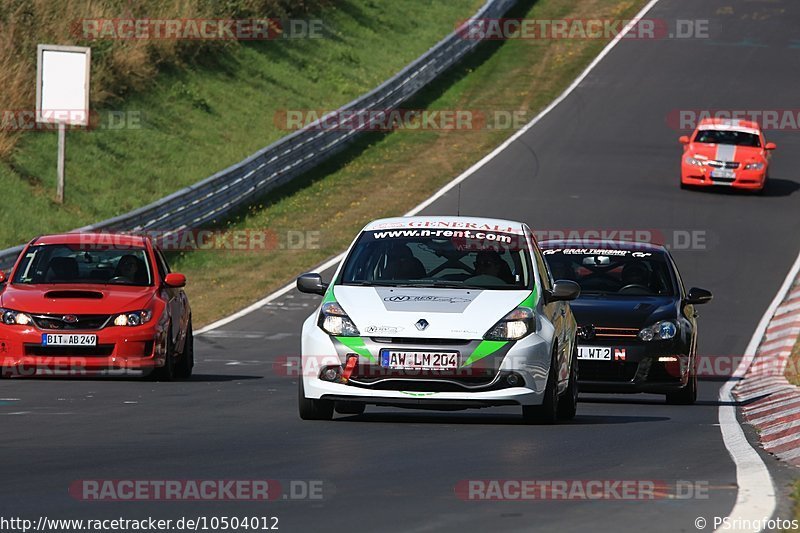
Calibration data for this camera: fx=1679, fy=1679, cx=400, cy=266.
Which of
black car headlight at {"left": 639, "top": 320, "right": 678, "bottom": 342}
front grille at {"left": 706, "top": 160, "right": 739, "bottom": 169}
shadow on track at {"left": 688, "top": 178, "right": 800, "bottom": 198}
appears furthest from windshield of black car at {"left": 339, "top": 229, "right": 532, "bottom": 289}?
shadow on track at {"left": 688, "top": 178, "right": 800, "bottom": 198}

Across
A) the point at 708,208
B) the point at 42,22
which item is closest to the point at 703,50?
the point at 708,208

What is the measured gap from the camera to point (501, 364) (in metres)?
11.8

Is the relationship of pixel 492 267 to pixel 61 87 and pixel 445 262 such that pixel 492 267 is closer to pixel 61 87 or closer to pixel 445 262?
pixel 445 262

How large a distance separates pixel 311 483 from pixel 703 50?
142 feet

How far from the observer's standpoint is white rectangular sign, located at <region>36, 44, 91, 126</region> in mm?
31094

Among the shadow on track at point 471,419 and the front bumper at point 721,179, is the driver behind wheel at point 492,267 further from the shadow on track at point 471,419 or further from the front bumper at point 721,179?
the front bumper at point 721,179

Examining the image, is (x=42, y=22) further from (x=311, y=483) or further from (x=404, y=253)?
(x=311, y=483)

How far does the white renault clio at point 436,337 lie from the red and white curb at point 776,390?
5.43ft

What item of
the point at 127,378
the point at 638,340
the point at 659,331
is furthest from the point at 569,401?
the point at 127,378

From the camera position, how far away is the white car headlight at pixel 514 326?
11.9 metres

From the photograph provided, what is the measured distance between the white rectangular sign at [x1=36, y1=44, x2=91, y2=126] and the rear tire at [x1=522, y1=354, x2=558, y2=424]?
66.3 ft

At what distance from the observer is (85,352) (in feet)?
53.7
